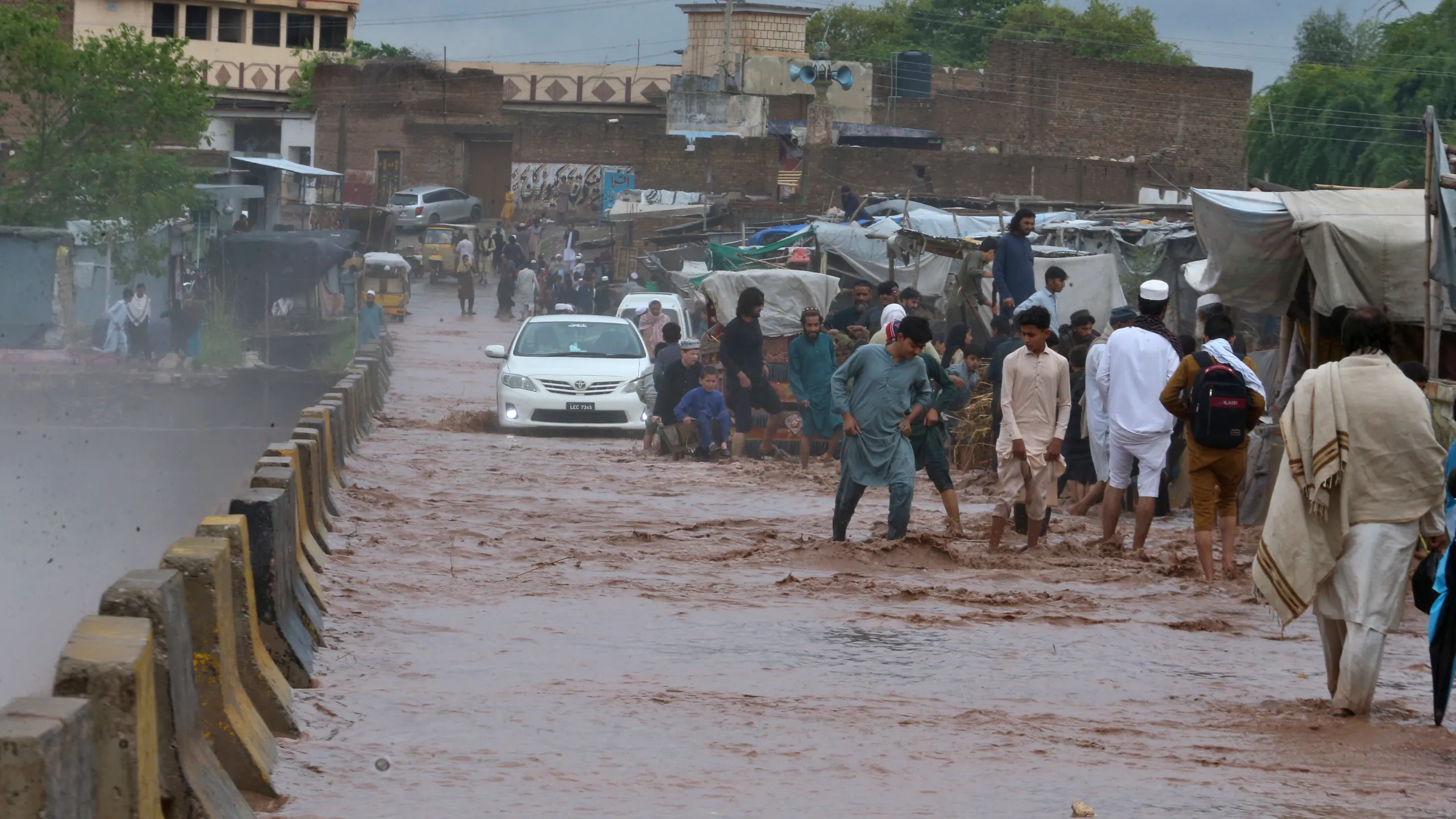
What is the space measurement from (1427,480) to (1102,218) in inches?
798

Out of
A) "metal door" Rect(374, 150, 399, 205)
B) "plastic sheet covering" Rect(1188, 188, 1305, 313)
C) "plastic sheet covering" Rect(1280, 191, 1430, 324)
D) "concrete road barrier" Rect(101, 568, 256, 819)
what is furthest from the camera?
"metal door" Rect(374, 150, 399, 205)

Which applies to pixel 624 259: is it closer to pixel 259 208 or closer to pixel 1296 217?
pixel 259 208

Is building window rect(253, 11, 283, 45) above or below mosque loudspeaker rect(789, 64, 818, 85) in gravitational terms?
above

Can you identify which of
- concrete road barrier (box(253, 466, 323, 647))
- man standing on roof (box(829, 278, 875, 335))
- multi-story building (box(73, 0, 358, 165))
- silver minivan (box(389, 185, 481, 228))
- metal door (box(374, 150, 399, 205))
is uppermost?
multi-story building (box(73, 0, 358, 165))

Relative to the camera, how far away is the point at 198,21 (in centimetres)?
7812

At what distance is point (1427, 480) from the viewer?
6.88 m

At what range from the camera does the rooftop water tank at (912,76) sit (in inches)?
2623

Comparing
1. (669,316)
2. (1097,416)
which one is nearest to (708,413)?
(1097,416)

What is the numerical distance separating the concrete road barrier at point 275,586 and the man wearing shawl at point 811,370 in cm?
946

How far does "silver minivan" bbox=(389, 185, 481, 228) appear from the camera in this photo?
53.1m

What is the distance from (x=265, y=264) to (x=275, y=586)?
27.3 m

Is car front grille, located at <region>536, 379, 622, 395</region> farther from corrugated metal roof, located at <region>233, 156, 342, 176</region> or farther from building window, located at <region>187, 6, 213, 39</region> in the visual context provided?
building window, located at <region>187, 6, 213, 39</region>

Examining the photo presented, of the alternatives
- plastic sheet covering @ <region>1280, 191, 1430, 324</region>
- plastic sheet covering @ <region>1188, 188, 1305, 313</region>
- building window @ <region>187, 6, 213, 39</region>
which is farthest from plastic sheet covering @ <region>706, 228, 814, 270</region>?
building window @ <region>187, 6, 213, 39</region>

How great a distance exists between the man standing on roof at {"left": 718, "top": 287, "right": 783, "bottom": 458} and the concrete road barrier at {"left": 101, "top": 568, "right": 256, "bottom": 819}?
12.3 m
